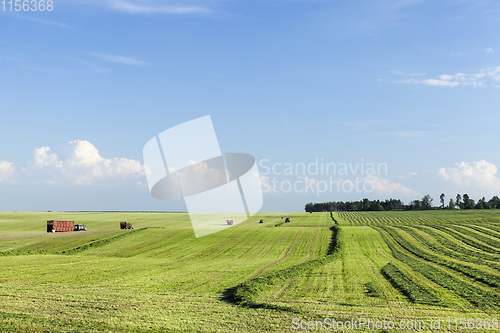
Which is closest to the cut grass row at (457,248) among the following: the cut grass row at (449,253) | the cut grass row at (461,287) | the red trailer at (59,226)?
the cut grass row at (449,253)

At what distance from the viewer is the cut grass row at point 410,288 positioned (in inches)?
653

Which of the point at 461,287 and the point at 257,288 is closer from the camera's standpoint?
the point at 257,288

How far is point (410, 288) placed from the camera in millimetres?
19141

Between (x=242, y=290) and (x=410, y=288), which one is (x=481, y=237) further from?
(x=242, y=290)

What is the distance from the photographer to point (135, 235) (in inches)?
2124

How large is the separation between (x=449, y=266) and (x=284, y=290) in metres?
16.5

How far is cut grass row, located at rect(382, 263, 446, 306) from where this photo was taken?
16.6 meters

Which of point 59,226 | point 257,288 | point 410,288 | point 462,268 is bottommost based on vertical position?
point 462,268

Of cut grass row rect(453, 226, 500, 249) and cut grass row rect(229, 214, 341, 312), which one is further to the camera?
cut grass row rect(453, 226, 500, 249)

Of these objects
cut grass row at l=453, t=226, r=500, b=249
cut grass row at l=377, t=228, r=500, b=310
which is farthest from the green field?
cut grass row at l=453, t=226, r=500, b=249

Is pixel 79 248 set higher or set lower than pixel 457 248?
higher

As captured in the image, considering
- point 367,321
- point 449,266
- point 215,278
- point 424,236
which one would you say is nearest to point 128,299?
point 215,278

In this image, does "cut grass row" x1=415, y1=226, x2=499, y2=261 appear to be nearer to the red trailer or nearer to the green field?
the green field

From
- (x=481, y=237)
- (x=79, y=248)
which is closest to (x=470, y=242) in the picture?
(x=481, y=237)
